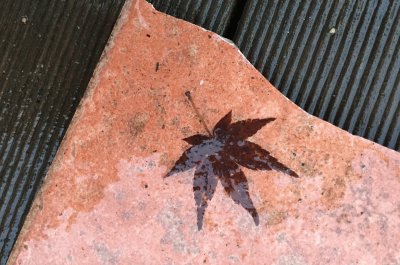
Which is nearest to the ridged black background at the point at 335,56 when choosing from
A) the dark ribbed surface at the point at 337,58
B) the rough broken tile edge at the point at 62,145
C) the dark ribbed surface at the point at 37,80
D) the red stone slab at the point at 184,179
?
the dark ribbed surface at the point at 337,58

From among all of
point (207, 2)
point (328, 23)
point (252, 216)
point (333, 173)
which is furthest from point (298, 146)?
point (207, 2)

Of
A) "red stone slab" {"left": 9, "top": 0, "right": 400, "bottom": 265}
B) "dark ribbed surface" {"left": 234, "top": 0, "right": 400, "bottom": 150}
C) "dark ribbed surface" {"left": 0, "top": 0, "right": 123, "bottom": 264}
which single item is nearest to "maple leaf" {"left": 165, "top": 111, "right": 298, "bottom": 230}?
"red stone slab" {"left": 9, "top": 0, "right": 400, "bottom": 265}

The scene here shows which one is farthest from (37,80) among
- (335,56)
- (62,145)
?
(335,56)

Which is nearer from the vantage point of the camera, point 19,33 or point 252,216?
point 252,216

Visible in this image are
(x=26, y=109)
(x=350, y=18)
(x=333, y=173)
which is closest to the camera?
(x=333, y=173)

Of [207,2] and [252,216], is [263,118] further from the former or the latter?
[207,2]
